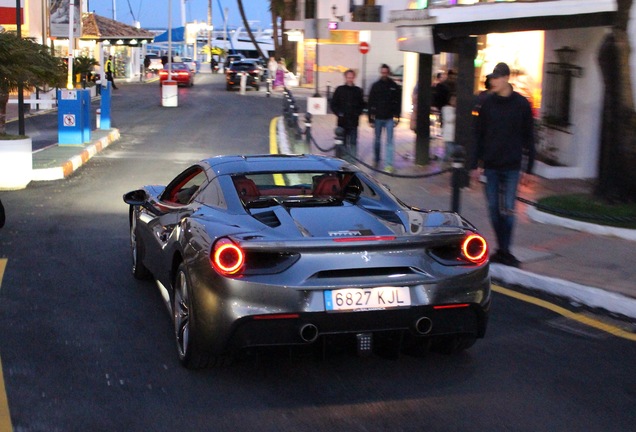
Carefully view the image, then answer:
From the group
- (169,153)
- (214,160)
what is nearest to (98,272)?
(214,160)

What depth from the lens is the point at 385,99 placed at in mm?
16281

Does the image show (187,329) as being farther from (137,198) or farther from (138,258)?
(138,258)

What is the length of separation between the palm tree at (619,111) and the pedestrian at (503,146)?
303 centimetres

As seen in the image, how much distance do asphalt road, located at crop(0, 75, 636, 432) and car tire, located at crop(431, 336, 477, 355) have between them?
0.09m

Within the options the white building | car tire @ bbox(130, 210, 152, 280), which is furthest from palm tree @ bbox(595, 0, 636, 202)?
car tire @ bbox(130, 210, 152, 280)

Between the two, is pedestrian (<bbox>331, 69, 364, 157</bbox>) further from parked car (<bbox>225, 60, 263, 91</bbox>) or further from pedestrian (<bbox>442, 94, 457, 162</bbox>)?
parked car (<bbox>225, 60, 263, 91</bbox>)

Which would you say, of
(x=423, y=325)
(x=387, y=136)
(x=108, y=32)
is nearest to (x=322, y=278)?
(x=423, y=325)

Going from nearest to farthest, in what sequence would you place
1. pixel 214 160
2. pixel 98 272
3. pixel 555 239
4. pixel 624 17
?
pixel 214 160 → pixel 98 272 → pixel 555 239 → pixel 624 17

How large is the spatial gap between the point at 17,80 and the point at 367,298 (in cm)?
1165

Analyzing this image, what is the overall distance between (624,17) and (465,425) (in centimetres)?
808

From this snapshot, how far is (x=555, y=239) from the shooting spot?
10484mm

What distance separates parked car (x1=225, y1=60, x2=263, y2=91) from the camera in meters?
48.7

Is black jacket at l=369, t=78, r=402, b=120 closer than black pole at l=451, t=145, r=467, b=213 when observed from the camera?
No

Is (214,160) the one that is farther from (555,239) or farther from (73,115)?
(73,115)
